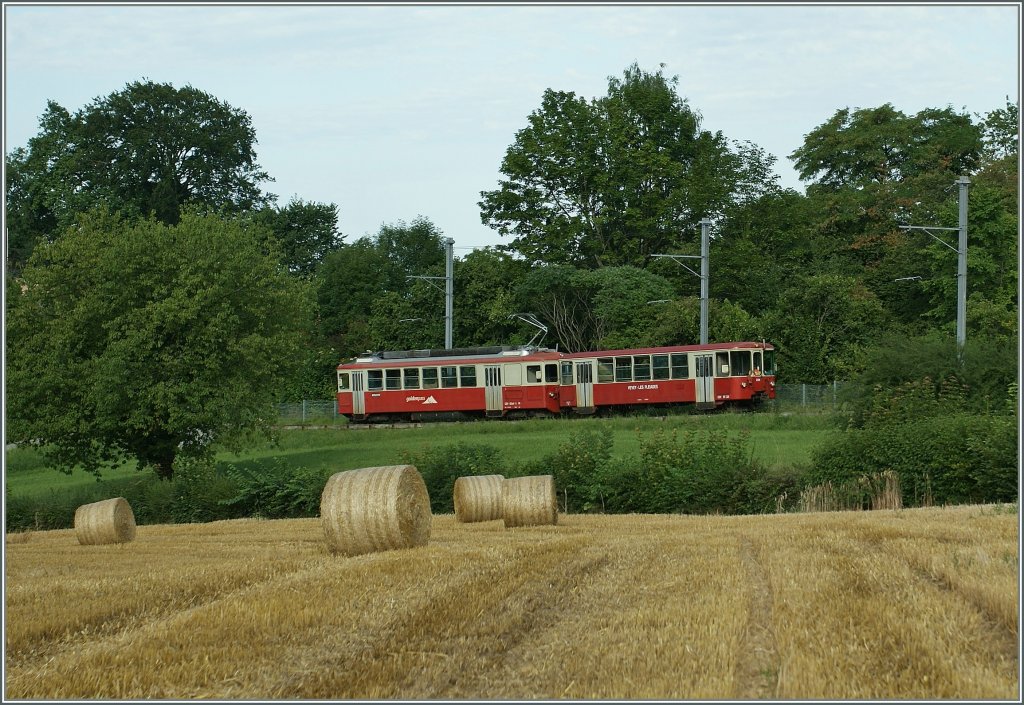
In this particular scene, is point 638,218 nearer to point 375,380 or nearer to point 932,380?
point 375,380

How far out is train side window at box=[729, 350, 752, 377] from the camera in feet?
152

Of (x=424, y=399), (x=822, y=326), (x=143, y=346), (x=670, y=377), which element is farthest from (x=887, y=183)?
(x=143, y=346)

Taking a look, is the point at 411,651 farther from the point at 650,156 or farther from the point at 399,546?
the point at 650,156

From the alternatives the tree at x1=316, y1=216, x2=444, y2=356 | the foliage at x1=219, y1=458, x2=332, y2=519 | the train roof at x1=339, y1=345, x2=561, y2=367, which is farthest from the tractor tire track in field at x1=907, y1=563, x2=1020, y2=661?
the tree at x1=316, y1=216, x2=444, y2=356

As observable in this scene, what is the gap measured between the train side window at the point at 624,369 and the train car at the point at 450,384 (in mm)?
2396

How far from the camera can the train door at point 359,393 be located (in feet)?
174

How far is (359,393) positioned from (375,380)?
37.4 inches

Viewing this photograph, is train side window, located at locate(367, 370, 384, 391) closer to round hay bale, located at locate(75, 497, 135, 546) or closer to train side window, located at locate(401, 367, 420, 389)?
train side window, located at locate(401, 367, 420, 389)

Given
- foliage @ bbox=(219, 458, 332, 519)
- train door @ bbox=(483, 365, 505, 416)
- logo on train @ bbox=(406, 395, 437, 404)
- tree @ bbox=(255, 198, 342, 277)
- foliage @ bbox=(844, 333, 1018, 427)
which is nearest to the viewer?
foliage @ bbox=(844, 333, 1018, 427)

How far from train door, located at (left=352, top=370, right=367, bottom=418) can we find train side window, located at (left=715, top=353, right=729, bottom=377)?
48.1ft

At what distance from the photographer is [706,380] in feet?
153

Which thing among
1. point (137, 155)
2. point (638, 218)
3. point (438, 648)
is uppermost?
point (137, 155)

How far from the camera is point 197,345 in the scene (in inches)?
1416

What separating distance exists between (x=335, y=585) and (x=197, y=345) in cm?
2745
